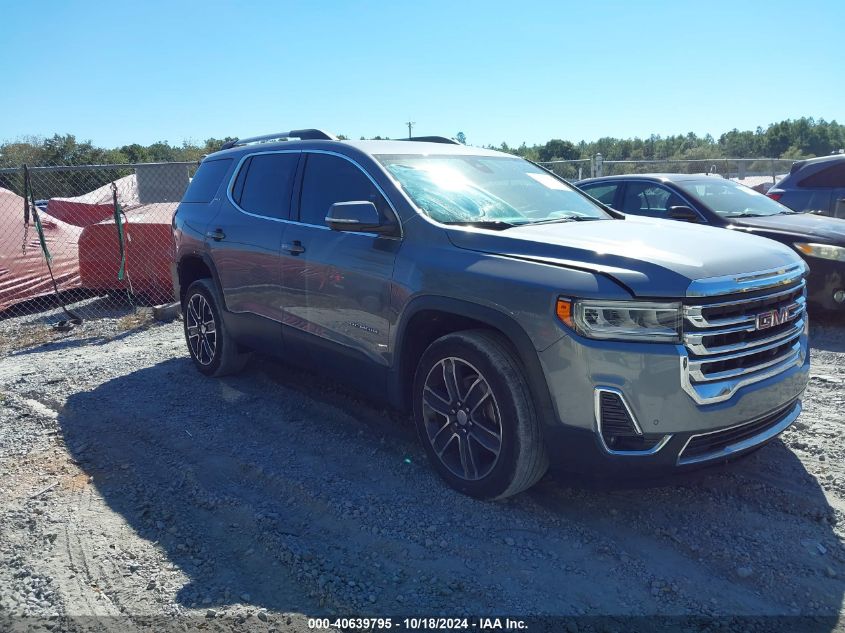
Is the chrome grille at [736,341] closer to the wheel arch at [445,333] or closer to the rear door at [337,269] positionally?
the wheel arch at [445,333]

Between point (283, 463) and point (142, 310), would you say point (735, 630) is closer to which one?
point (283, 463)

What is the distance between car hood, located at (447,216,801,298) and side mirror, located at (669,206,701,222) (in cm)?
335

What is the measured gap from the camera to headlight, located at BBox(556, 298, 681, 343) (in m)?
2.91

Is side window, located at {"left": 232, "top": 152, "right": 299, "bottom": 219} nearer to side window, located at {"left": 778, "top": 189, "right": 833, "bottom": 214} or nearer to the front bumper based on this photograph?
the front bumper

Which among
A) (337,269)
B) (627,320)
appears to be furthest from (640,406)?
(337,269)

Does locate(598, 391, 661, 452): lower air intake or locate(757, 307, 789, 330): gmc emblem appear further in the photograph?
locate(757, 307, 789, 330): gmc emblem

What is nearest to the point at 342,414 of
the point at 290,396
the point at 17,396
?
the point at 290,396

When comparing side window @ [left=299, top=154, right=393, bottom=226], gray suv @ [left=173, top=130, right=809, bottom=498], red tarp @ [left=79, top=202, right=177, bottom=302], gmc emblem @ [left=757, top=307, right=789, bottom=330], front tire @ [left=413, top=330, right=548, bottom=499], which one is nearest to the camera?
gray suv @ [left=173, top=130, right=809, bottom=498]

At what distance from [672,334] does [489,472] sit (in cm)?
114

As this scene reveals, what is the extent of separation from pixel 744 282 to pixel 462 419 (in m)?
1.49

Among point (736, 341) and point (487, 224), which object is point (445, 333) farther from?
point (736, 341)

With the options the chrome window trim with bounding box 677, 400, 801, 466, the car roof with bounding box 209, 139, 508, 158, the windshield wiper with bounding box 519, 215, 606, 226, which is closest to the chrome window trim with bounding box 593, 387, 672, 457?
the chrome window trim with bounding box 677, 400, 801, 466

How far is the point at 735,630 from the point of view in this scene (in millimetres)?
2600

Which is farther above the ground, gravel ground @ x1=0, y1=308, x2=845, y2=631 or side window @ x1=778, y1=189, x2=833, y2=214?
side window @ x1=778, y1=189, x2=833, y2=214
